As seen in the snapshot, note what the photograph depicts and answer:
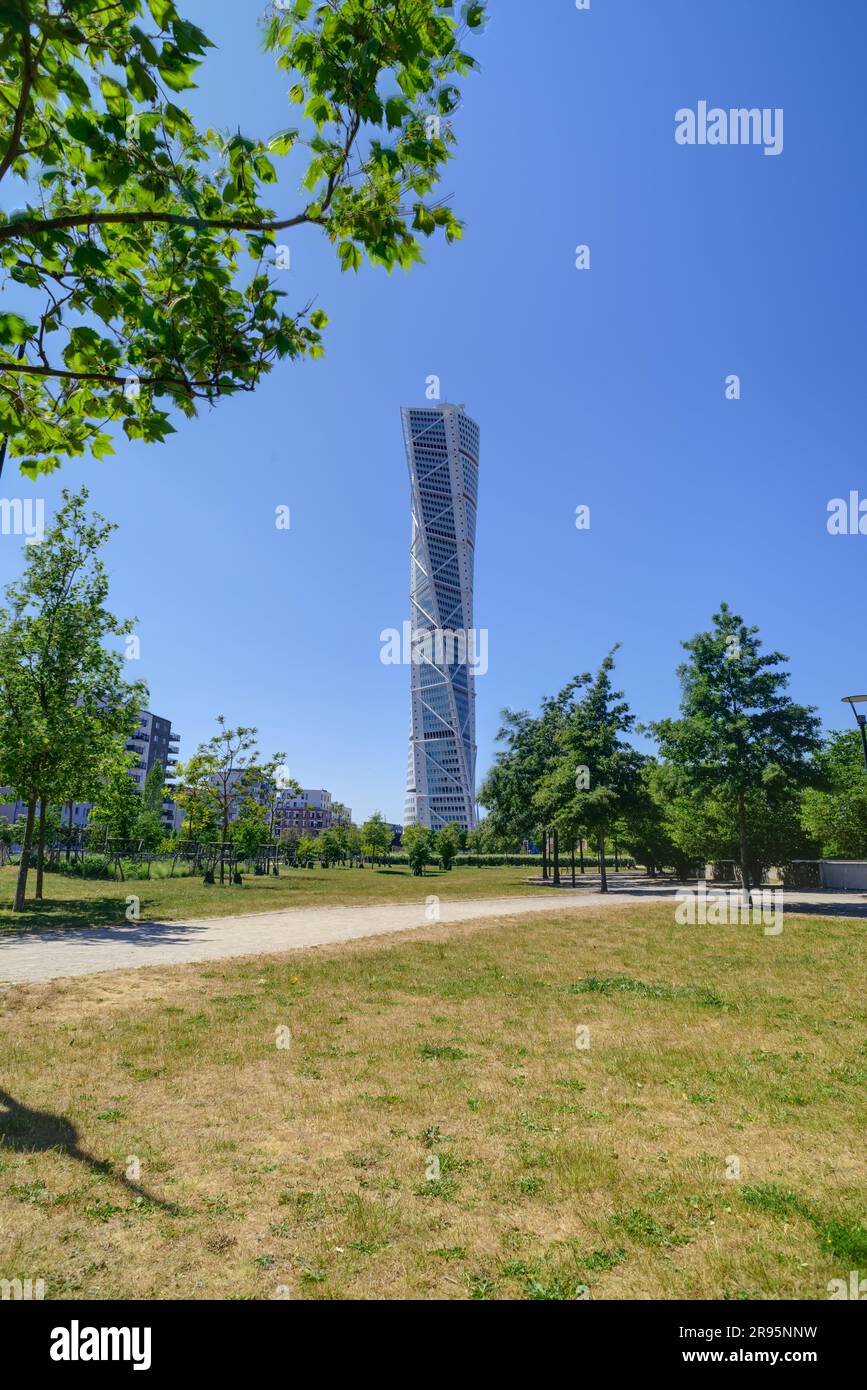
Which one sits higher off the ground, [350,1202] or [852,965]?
[350,1202]

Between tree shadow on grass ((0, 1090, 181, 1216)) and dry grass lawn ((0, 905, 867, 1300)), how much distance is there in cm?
2

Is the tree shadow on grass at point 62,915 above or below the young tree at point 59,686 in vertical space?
below

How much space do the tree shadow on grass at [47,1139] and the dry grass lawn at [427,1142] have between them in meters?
0.02

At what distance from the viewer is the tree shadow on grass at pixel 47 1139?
15.6 ft

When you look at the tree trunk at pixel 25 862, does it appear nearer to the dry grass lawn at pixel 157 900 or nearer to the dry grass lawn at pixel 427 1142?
the dry grass lawn at pixel 157 900

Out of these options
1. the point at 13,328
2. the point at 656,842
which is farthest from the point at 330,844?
the point at 13,328

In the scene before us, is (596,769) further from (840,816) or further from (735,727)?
(840,816)

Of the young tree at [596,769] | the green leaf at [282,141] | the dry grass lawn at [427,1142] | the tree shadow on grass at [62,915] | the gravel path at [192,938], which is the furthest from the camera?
the young tree at [596,769]

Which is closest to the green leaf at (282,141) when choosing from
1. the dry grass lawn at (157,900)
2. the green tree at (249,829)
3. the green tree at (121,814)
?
the dry grass lawn at (157,900)

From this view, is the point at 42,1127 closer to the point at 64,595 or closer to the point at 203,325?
the point at 203,325

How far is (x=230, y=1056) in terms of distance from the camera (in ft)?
25.1

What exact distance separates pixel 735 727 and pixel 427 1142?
23051 millimetres

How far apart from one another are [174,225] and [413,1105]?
813 centimetres
